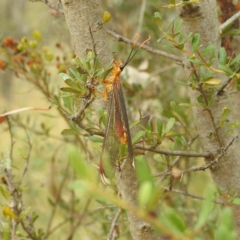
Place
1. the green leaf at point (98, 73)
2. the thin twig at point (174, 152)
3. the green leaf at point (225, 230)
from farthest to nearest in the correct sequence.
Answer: the thin twig at point (174, 152), the green leaf at point (98, 73), the green leaf at point (225, 230)

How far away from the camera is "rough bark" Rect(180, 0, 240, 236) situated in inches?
28.5

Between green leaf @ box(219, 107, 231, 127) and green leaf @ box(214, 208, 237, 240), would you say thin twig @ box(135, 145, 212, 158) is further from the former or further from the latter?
green leaf @ box(214, 208, 237, 240)

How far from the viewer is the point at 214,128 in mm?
736

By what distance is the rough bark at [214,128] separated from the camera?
0.72 metres

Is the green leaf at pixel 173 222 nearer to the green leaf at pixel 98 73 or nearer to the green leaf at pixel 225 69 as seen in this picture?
the green leaf at pixel 98 73

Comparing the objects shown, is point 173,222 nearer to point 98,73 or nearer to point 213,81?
point 98,73

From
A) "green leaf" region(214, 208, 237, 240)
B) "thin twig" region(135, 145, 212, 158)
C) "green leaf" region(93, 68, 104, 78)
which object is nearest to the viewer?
"green leaf" region(214, 208, 237, 240)

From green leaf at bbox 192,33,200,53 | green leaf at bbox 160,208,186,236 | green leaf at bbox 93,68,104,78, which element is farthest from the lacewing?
green leaf at bbox 160,208,186,236

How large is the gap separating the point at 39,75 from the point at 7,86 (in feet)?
8.03

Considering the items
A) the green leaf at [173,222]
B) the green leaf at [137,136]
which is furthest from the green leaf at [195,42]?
the green leaf at [173,222]

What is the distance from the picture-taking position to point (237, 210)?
0.77 meters

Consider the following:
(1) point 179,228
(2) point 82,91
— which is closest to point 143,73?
(2) point 82,91

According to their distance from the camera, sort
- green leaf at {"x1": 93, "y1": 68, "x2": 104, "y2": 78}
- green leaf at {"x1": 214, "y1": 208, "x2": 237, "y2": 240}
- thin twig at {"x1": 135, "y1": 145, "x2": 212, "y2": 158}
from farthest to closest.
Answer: thin twig at {"x1": 135, "y1": 145, "x2": 212, "y2": 158} → green leaf at {"x1": 93, "y1": 68, "x2": 104, "y2": 78} → green leaf at {"x1": 214, "y1": 208, "x2": 237, "y2": 240}

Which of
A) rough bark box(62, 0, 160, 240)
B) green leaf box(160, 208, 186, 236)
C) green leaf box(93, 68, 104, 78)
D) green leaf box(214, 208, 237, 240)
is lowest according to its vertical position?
green leaf box(214, 208, 237, 240)
